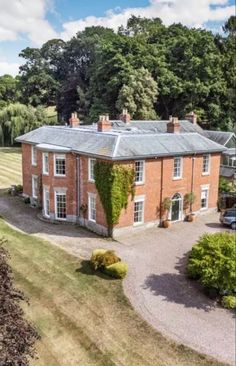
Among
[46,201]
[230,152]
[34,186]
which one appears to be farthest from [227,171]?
[46,201]

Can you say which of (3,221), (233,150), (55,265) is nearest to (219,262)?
(55,265)

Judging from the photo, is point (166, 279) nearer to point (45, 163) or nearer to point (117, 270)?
point (117, 270)

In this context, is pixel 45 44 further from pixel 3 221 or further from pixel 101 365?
pixel 101 365

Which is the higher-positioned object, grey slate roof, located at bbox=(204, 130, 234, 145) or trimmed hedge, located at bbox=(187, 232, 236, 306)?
grey slate roof, located at bbox=(204, 130, 234, 145)

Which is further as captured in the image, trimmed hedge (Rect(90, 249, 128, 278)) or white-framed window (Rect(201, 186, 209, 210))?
white-framed window (Rect(201, 186, 209, 210))

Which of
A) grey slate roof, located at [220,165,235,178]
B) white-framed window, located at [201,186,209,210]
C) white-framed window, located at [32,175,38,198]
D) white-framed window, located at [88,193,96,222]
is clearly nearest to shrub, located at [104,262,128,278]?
white-framed window, located at [88,193,96,222]

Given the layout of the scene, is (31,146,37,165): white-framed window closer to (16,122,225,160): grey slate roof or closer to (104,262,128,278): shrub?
(16,122,225,160): grey slate roof
